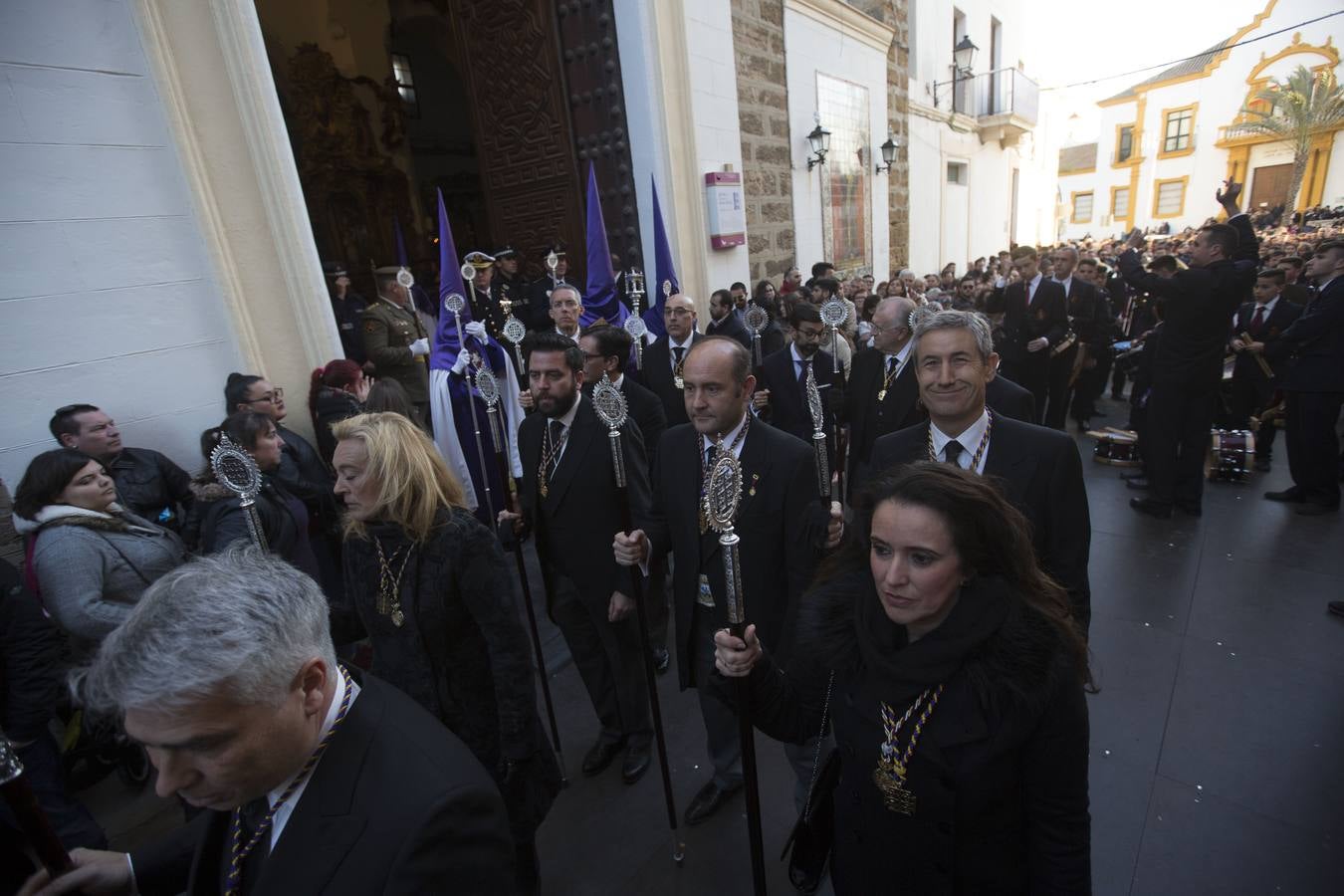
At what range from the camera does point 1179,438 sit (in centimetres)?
535

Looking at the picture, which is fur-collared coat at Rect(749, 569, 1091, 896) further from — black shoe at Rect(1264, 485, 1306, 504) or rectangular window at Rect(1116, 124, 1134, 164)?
rectangular window at Rect(1116, 124, 1134, 164)

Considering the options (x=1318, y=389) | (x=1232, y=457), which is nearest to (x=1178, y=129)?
(x=1232, y=457)

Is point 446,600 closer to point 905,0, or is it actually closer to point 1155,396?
point 1155,396

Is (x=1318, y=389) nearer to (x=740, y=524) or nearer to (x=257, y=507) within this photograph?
(x=740, y=524)

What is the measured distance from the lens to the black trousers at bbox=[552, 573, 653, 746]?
3.16 m

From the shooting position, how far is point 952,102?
52.5ft

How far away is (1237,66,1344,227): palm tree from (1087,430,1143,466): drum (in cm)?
3530

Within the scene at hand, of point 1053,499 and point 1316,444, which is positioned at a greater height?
point 1053,499

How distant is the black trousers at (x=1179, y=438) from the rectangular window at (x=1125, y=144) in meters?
45.3

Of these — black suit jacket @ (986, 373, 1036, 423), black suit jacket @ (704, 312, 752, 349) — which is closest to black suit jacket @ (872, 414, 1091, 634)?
black suit jacket @ (986, 373, 1036, 423)

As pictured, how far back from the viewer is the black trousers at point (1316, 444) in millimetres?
5188

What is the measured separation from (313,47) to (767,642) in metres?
11.0

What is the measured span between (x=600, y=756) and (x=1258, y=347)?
7.47 meters

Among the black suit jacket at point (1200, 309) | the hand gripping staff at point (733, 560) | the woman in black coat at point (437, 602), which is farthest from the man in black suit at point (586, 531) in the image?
the black suit jacket at point (1200, 309)
